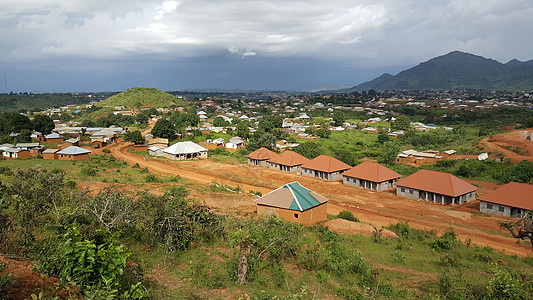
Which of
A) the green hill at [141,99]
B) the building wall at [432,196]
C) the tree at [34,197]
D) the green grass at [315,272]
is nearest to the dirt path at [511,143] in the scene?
the building wall at [432,196]

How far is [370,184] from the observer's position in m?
33.5

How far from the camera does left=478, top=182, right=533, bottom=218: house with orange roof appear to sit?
933 inches

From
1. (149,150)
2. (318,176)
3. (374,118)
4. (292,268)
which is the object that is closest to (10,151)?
(149,150)

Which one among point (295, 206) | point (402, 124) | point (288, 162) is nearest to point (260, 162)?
point (288, 162)

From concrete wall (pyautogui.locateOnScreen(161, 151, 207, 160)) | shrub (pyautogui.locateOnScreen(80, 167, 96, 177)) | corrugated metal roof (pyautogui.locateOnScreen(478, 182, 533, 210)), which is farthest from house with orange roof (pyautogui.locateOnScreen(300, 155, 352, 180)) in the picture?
shrub (pyautogui.locateOnScreen(80, 167, 96, 177))

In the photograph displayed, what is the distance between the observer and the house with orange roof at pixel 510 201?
23.7 metres

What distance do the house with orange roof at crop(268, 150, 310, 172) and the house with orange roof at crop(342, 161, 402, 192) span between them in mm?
7750

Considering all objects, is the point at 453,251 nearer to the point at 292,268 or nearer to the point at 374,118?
the point at 292,268

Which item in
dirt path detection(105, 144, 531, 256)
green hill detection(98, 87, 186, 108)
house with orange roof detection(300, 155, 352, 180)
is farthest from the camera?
green hill detection(98, 87, 186, 108)

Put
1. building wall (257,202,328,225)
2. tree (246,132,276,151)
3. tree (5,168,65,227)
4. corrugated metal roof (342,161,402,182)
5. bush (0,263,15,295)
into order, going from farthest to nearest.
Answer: tree (246,132,276,151)
corrugated metal roof (342,161,402,182)
building wall (257,202,328,225)
tree (5,168,65,227)
bush (0,263,15,295)

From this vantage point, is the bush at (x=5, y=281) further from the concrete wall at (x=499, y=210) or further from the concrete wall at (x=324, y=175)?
the concrete wall at (x=324, y=175)

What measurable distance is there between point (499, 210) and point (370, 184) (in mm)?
11430

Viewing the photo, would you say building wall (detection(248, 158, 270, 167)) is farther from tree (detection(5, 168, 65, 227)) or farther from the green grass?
tree (detection(5, 168, 65, 227))

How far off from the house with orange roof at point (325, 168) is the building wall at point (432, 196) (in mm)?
7993
